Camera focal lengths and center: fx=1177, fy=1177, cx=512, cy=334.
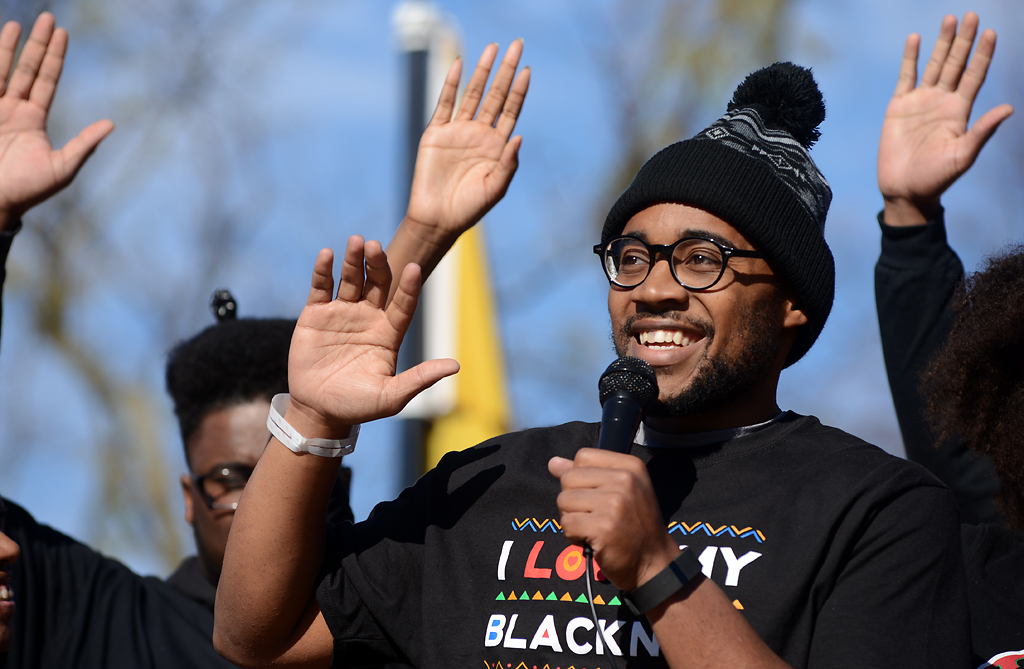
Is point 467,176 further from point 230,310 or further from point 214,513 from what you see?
point 230,310

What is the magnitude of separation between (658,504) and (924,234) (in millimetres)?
1767

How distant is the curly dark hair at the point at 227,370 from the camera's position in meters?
4.08

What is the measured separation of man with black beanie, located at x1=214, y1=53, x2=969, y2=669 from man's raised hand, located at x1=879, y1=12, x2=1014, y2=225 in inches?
27.0

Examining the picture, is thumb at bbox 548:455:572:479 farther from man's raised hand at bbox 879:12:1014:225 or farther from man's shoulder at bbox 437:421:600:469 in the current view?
man's raised hand at bbox 879:12:1014:225

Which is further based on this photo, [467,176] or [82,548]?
[82,548]

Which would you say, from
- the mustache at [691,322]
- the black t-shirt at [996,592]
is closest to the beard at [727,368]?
the mustache at [691,322]

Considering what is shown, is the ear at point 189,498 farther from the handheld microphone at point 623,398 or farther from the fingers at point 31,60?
the handheld microphone at point 623,398

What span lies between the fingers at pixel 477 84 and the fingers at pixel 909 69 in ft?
4.55

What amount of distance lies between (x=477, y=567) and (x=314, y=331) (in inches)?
23.9

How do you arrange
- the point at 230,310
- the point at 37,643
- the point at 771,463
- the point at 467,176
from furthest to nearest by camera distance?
the point at 230,310 → the point at 37,643 → the point at 467,176 → the point at 771,463

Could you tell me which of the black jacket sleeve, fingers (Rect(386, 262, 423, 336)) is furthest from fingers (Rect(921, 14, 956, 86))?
fingers (Rect(386, 262, 423, 336))

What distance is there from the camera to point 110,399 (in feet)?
47.6

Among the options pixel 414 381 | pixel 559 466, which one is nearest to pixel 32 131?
pixel 414 381

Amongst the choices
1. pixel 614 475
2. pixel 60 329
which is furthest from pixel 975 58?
pixel 60 329
